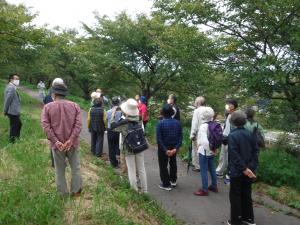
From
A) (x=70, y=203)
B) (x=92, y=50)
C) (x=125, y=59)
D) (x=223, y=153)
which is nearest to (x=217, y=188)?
(x=223, y=153)

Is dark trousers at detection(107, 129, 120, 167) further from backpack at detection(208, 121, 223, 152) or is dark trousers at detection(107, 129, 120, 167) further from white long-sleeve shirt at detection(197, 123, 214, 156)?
backpack at detection(208, 121, 223, 152)

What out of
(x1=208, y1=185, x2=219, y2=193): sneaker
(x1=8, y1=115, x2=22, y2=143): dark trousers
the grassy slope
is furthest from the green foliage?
(x1=208, y1=185, x2=219, y2=193): sneaker

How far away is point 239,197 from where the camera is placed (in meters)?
6.05

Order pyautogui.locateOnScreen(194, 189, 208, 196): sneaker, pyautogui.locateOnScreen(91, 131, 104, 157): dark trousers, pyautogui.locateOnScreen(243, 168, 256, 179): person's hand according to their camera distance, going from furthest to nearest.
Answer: pyautogui.locateOnScreen(91, 131, 104, 157): dark trousers
pyautogui.locateOnScreen(194, 189, 208, 196): sneaker
pyautogui.locateOnScreen(243, 168, 256, 179): person's hand

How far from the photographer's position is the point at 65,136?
558 centimetres

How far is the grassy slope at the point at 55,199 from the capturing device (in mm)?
→ 5051

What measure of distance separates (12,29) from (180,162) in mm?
11230

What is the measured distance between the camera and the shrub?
344 inches

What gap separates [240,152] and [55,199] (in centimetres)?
291

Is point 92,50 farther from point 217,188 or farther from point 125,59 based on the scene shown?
point 217,188

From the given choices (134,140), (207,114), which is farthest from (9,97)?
(207,114)

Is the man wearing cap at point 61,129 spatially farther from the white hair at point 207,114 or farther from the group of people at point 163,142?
the white hair at point 207,114

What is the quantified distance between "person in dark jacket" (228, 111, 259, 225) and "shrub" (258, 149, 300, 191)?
2870 millimetres

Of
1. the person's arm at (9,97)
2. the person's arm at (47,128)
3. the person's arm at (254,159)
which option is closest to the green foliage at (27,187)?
the person's arm at (47,128)
